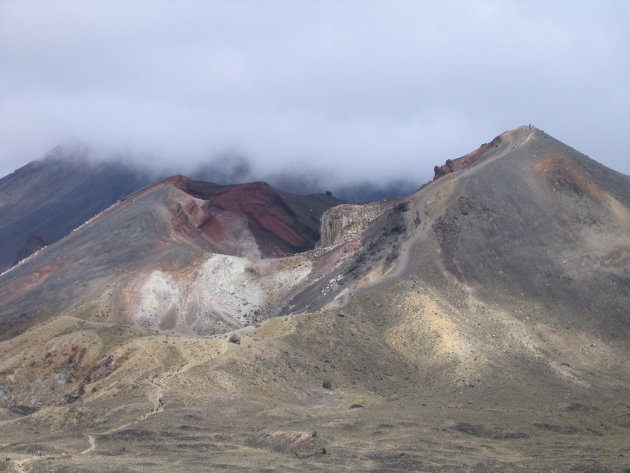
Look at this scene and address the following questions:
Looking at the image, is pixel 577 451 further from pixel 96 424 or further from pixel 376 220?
pixel 376 220

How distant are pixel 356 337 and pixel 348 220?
162 ft

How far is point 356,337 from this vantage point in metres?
81.2

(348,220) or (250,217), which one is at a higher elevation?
(250,217)

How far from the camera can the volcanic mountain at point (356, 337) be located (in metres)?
58.4

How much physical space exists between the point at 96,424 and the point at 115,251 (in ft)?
178

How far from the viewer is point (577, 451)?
57.4 m

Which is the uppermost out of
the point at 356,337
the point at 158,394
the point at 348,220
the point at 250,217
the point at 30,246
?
the point at 250,217

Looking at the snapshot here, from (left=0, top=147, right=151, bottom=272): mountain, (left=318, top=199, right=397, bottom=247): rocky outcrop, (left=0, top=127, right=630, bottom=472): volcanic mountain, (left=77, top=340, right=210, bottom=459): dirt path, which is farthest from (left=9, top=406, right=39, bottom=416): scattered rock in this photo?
(left=0, top=147, right=151, bottom=272): mountain

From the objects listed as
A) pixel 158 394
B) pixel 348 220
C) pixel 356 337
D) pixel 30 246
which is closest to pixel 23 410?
pixel 158 394

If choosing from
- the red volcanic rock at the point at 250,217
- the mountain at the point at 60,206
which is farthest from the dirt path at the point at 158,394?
the mountain at the point at 60,206

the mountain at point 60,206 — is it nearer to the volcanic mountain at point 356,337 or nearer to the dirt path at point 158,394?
the volcanic mountain at point 356,337

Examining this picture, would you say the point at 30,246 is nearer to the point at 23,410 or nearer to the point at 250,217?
the point at 250,217

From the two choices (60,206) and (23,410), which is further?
(60,206)

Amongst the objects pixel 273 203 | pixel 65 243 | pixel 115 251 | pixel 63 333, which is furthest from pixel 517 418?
pixel 273 203
